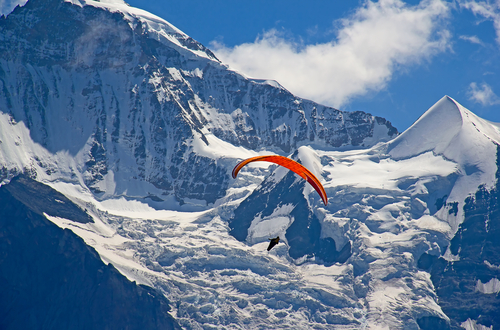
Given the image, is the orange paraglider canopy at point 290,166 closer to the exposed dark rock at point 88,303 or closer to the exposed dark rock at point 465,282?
the exposed dark rock at point 88,303

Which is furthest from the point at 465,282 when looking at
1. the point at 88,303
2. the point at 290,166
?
the point at 290,166

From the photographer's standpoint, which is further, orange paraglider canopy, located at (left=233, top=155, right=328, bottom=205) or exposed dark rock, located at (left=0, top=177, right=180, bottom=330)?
exposed dark rock, located at (left=0, top=177, right=180, bottom=330)

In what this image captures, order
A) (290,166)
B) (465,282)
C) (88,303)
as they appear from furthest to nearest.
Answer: (88,303)
(465,282)
(290,166)

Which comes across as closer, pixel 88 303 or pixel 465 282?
pixel 465 282

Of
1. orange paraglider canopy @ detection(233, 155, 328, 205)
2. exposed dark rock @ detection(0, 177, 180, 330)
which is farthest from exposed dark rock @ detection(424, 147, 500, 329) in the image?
orange paraglider canopy @ detection(233, 155, 328, 205)

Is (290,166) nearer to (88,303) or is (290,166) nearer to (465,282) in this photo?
(465,282)

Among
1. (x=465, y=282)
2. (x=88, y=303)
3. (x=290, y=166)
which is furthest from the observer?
(x=88, y=303)

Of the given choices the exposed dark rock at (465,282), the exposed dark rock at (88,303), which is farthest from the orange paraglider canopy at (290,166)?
the exposed dark rock at (465,282)

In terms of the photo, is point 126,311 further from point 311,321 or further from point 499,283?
point 499,283

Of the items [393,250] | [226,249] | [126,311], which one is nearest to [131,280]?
[126,311]

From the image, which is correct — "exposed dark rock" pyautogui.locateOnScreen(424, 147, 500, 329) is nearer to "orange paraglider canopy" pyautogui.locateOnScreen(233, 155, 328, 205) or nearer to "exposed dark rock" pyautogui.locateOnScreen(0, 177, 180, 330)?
"exposed dark rock" pyautogui.locateOnScreen(0, 177, 180, 330)

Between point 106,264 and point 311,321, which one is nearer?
point 311,321
